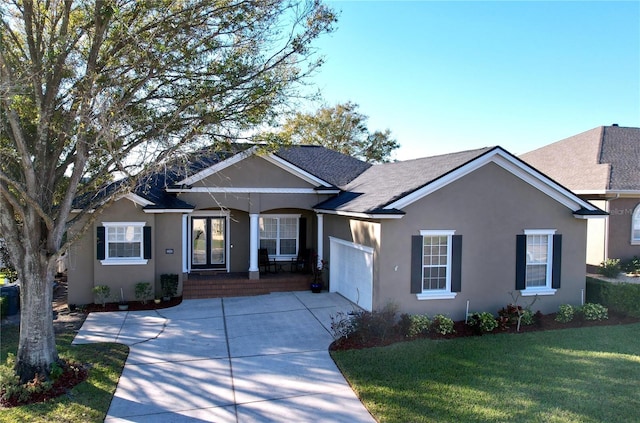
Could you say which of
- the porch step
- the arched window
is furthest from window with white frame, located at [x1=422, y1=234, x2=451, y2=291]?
the arched window

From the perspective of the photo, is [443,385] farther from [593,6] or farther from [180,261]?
[593,6]

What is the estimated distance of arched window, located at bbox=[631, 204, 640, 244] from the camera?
18.2m

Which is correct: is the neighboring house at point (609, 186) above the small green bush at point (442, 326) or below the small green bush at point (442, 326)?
above

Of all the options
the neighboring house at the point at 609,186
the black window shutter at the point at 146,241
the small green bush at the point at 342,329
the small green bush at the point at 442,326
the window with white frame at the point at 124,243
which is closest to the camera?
the small green bush at the point at 342,329

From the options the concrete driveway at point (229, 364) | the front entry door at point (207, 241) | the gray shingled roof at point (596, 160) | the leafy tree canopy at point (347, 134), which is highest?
the leafy tree canopy at point (347, 134)

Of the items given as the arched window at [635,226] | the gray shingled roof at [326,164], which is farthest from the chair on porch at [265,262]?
the arched window at [635,226]

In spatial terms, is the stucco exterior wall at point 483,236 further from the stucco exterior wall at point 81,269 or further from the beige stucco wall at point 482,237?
the stucco exterior wall at point 81,269

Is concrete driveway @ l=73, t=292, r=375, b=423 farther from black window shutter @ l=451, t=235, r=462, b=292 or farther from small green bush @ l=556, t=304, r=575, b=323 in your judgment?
small green bush @ l=556, t=304, r=575, b=323

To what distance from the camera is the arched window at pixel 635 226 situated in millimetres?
18219

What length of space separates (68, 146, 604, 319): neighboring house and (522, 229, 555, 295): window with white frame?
3 centimetres

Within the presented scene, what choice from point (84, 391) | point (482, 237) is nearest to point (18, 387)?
point (84, 391)

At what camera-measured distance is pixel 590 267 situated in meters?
18.6

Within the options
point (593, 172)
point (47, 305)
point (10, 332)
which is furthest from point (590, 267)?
point (10, 332)

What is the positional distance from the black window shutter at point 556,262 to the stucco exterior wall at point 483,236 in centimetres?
23
